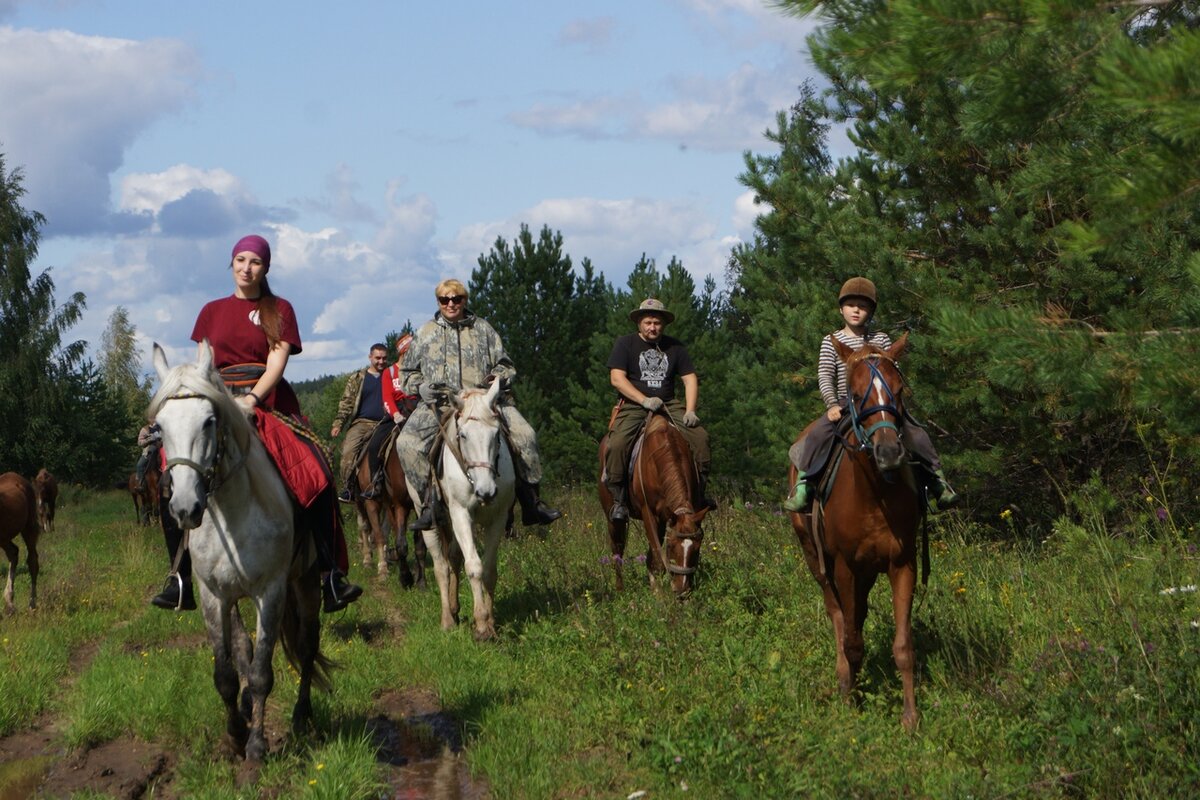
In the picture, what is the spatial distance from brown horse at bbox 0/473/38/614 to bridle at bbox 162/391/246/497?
691 cm

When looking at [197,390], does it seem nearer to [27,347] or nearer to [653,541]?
[653,541]

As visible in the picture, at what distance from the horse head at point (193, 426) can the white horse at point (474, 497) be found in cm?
329

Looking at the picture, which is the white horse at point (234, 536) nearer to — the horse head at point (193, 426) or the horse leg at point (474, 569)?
the horse head at point (193, 426)

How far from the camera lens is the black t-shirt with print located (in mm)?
10914

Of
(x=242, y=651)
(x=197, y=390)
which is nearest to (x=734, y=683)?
(x=242, y=651)

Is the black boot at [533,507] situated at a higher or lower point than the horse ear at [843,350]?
lower

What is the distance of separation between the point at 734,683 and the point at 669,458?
331cm

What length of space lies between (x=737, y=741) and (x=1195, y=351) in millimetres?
2744

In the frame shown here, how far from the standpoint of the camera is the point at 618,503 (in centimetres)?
1088

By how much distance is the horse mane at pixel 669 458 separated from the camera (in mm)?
9555

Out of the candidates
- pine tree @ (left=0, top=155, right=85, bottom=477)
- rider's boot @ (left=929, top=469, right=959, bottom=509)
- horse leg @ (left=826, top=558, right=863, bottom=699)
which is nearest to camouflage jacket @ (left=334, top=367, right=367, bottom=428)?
horse leg @ (left=826, top=558, right=863, bottom=699)

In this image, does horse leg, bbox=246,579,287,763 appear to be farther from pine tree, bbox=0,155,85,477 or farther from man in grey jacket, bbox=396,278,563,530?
pine tree, bbox=0,155,85,477

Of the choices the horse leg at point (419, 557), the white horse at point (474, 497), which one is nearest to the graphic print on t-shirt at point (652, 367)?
the white horse at point (474, 497)

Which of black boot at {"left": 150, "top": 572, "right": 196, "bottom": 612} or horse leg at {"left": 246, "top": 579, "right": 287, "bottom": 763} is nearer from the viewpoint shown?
horse leg at {"left": 246, "top": 579, "right": 287, "bottom": 763}
